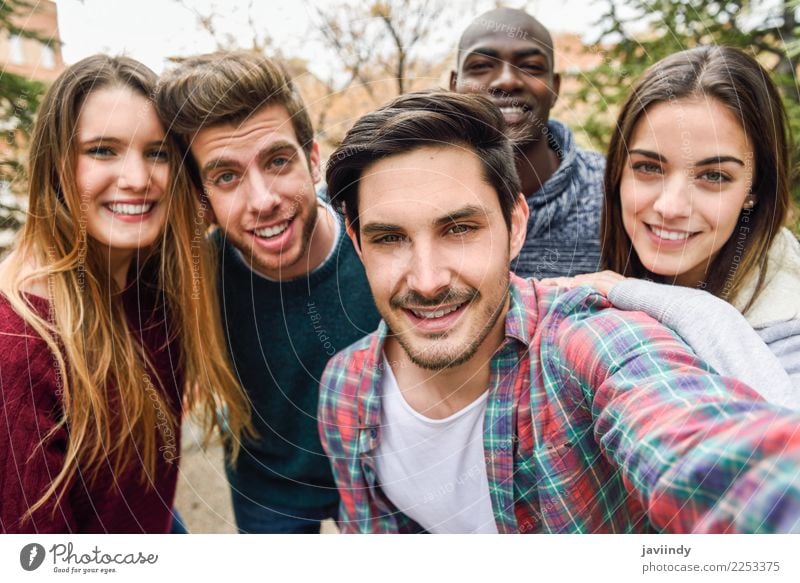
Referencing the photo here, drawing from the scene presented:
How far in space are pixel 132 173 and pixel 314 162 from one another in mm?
255

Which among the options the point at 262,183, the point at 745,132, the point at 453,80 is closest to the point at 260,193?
the point at 262,183

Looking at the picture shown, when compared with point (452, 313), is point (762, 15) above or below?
above

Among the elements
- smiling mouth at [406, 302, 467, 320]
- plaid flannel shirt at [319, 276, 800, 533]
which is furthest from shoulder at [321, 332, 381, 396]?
smiling mouth at [406, 302, 467, 320]

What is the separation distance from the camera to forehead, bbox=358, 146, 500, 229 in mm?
753

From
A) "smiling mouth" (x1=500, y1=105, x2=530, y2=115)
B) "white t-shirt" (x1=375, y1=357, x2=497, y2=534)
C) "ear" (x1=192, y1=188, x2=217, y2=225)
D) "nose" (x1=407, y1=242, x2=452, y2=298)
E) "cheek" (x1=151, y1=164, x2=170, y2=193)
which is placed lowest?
"white t-shirt" (x1=375, y1=357, x2=497, y2=534)

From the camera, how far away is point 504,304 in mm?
830

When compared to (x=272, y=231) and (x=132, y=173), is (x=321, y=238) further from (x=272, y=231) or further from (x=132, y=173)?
(x=132, y=173)

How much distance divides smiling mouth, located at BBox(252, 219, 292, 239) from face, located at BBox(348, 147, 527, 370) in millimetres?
128

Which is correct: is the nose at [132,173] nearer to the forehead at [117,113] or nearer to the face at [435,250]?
the forehead at [117,113]

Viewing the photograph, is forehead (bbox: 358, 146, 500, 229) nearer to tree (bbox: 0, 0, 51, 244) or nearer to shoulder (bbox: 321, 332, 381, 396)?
shoulder (bbox: 321, 332, 381, 396)
